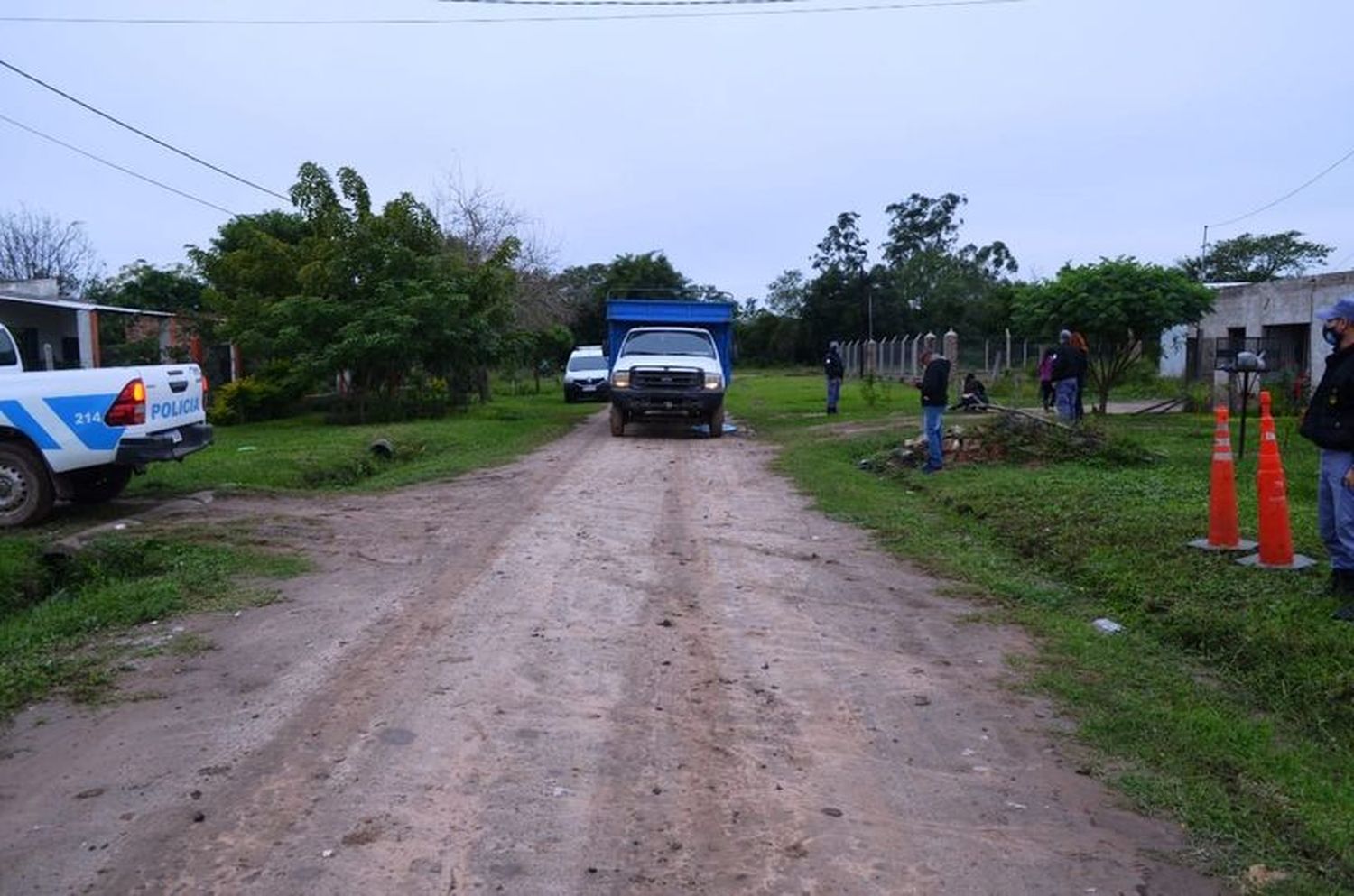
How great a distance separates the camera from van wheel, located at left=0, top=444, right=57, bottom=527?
32.1ft

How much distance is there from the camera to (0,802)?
13.9 ft

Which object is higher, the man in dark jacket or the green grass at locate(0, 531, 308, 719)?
the man in dark jacket

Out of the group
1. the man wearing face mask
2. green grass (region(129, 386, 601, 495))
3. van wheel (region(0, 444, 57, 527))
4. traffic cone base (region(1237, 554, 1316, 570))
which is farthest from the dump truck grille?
the man wearing face mask

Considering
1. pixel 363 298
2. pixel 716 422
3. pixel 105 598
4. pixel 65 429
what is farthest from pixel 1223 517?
pixel 363 298

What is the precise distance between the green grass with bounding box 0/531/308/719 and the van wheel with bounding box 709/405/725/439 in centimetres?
1061

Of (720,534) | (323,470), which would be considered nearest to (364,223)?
(323,470)

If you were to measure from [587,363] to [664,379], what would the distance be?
48.1ft

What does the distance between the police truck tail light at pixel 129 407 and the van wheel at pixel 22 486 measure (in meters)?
0.71

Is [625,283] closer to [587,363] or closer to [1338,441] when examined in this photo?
[587,363]

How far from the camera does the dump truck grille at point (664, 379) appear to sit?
60.8 ft

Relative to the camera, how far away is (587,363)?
32938mm

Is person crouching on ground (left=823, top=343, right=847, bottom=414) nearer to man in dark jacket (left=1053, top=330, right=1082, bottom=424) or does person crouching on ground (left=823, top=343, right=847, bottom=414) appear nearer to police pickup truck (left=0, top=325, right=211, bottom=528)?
man in dark jacket (left=1053, top=330, right=1082, bottom=424)

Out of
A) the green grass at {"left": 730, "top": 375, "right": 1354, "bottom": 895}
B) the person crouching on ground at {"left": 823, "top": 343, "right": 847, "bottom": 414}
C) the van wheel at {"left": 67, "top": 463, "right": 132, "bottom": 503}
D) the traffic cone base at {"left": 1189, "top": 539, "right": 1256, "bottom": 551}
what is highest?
the person crouching on ground at {"left": 823, "top": 343, "right": 847, "bottom": 414}

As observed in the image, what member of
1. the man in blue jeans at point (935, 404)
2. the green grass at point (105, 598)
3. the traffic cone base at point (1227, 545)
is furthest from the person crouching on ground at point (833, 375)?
the green grass at point (105, 598)
